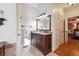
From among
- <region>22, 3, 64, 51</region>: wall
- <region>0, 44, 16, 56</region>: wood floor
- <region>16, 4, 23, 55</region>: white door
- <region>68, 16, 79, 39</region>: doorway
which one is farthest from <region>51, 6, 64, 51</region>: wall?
<region>0, 44, 16, 56</region>: wood floor

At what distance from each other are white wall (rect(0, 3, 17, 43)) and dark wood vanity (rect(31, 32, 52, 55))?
0.30m

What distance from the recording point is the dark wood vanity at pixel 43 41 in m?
1.71

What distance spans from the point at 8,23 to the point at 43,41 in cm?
60

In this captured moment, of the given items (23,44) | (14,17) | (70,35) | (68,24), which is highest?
(14,17)

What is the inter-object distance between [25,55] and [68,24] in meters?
0.81

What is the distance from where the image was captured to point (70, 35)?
1.70 metres

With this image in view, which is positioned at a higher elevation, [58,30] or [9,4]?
[9,4]

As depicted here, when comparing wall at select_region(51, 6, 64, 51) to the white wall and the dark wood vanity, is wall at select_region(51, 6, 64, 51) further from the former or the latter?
the white wall

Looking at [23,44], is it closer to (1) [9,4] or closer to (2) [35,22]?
(2) [35,22]

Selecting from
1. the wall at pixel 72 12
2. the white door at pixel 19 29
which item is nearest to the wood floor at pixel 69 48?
the wall at pixel 72 12

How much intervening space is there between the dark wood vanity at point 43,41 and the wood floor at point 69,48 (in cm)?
15

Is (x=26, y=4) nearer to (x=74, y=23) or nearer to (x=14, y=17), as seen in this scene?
(x=14, y=17)

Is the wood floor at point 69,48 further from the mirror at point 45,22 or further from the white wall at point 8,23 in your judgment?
the white wall at point 8,23

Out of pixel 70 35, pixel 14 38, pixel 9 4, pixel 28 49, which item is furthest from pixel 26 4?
pixel 70 35
